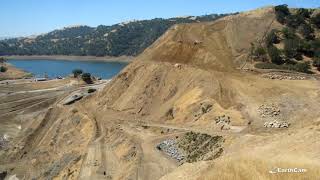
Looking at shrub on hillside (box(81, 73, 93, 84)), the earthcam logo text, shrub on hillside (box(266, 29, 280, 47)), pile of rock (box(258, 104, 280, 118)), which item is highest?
shrub on hillside (box(266, 29, 280, 47))

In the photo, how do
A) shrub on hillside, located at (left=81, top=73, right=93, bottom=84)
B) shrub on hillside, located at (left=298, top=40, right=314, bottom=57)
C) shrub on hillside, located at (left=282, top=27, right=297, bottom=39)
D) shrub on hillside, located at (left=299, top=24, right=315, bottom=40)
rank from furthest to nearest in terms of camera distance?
shrub on hillside, located at (left=81, top=73, right=93, bottom=84), shrub on hillside, located at (left=299, top=24, right=315, bottom=40), shrub on hillside, located at (left=282, top=27, right=297, bottom=39), shrub on hillside, located at (left=298, top=40, right=314, bottom=57)

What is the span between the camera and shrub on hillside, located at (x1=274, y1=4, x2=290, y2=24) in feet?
242

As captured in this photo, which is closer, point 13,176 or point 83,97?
point 13,176

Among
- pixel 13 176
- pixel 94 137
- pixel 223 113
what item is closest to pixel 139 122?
pixel 94 137

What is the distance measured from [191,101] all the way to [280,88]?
32.3 feet

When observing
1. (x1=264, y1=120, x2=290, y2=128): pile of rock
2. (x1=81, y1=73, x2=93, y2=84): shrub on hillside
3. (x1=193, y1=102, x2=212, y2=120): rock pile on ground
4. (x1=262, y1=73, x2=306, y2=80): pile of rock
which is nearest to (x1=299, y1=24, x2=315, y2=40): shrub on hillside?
(x1=262, y1=73, x2=306, y2=80): pile of rock

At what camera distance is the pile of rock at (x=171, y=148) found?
42.1 meters

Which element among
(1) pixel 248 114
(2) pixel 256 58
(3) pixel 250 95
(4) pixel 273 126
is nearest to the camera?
(4) pixel 273 126

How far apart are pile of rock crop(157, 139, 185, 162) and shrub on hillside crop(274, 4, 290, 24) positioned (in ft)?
117

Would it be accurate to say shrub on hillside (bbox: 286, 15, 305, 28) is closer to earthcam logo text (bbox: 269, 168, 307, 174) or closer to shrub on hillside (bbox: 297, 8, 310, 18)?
shrub on hillside (bbox: 297, 8, 310, 18)

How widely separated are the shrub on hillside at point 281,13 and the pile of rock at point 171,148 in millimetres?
35796

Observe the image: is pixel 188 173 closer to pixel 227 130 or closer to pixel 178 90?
pixel 227 130

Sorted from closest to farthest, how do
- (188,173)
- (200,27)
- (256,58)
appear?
(188,173) < (256,58) < (200,27)

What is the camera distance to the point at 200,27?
7219 centimetres
